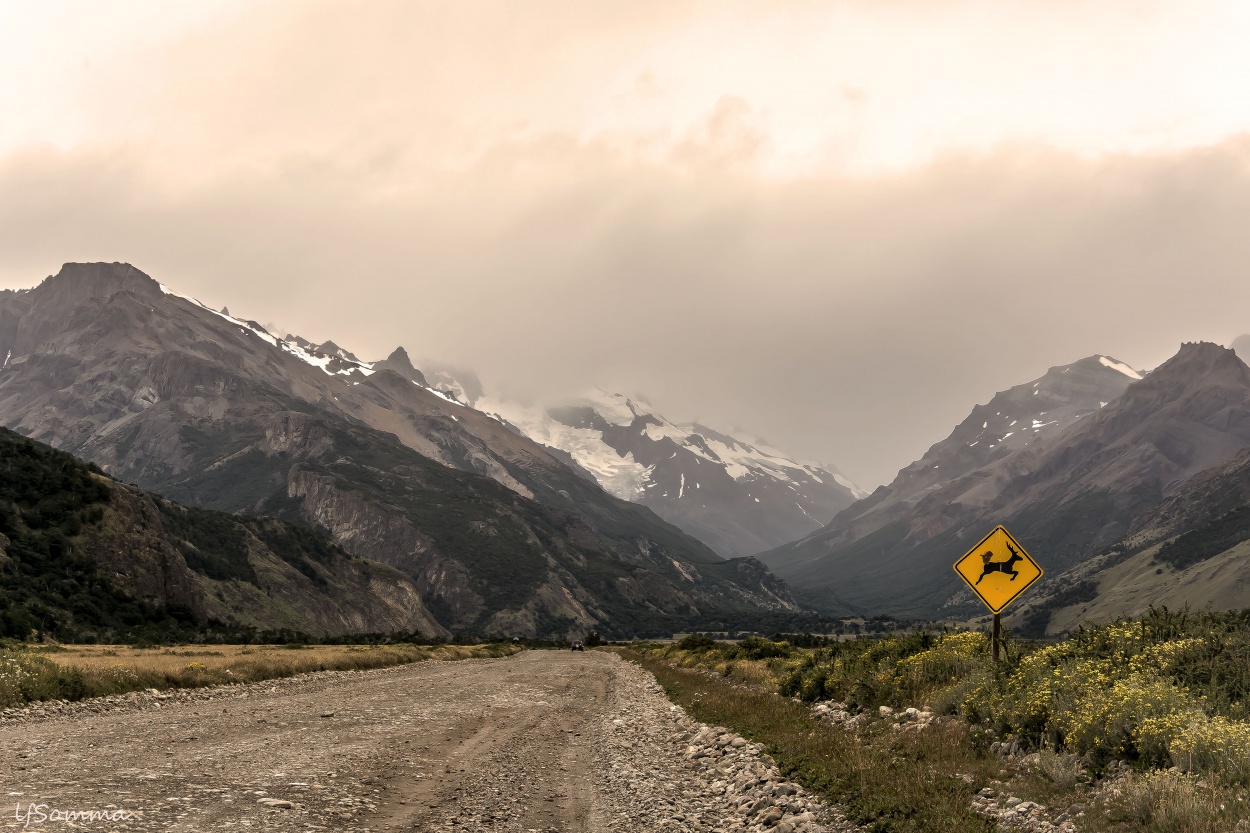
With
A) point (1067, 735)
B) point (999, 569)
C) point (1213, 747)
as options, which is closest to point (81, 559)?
point (999, 569)

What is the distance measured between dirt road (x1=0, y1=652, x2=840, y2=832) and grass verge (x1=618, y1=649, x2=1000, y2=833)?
1.47 m

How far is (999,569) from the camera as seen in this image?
2311 cm

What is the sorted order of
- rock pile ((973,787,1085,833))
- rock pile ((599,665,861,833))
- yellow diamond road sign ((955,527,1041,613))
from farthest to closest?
yellow diamond road sign ((955,527,1041,613)) → rock pile ((599,665,861,833)) → rock pile ((973,787,1085,833))

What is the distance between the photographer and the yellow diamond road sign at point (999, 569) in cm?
2277

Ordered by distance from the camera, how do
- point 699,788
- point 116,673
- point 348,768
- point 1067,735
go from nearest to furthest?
point 1067,735
point 348,768
point 699,788
point 116,673

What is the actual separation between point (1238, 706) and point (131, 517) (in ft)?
450

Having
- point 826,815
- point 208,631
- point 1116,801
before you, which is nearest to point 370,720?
point 826,815

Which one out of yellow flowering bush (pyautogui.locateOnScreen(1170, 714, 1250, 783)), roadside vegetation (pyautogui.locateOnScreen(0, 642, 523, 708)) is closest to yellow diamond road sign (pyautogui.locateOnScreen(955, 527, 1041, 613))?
yellow flowering bush (pyautogui.locateOnScreen(1170, 714, 1250, 783))

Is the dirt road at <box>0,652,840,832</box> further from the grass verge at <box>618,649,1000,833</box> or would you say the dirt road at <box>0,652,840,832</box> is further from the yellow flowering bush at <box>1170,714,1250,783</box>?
the yellow flowering bush at <box>1170,714,1250,783</box>

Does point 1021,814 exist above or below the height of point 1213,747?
below

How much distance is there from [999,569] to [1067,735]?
786 cm

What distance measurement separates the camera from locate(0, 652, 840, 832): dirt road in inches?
590

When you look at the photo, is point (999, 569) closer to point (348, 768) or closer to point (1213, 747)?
point (1213, 747)

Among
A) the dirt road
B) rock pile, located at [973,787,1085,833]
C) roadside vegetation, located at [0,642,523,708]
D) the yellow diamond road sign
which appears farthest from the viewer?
roadside vegetation, located at [0,642,523,708]
